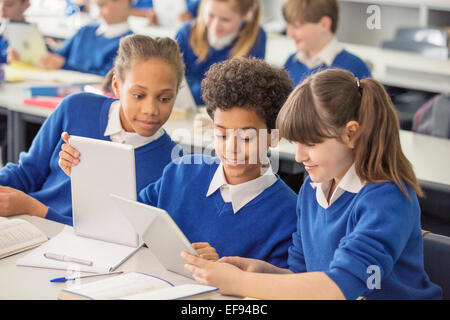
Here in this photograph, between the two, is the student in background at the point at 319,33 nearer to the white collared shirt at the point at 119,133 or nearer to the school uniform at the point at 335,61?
the school uniform at the point at 335,61

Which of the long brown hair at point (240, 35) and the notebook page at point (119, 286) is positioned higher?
the long brown hair at point (240, 35)

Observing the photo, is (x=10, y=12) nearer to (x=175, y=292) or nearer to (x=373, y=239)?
(x=175, y=292)

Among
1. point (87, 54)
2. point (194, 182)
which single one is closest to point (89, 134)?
point (194, 182)

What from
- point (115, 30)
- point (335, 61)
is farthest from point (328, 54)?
point (115, 30)

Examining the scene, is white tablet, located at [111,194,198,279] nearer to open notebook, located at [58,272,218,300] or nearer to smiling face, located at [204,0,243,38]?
open notebook, located at [58,272,218,300]

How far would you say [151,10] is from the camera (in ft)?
18.0

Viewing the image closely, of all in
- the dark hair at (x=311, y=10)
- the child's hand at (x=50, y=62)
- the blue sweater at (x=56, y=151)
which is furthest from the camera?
the child's hand at (x=50, y=62)

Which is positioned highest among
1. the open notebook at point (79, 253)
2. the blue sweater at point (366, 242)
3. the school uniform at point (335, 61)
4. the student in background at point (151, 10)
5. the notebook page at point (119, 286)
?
the student in background at point (151, 10)

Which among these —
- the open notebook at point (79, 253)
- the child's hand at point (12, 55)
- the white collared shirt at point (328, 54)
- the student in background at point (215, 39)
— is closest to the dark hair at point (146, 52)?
the open notebook at point (79, 253)

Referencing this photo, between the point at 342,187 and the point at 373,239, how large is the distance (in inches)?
6.7

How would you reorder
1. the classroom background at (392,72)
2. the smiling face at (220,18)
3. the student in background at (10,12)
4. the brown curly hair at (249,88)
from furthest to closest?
the student in background at (10,12) < the smiling face at (220,18) < the classroom background at (392,72) < the brown curly hair at (249,88)

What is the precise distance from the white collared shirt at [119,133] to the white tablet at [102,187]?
1.22 feet

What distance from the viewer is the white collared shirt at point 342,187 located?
4.18ft
